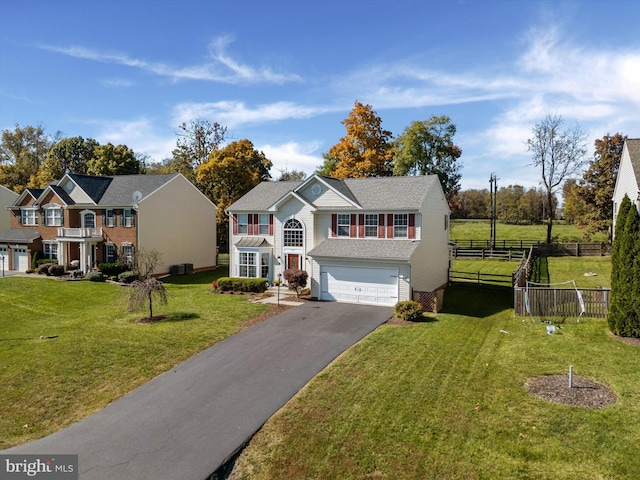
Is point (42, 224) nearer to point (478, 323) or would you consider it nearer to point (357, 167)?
point (357, 167)

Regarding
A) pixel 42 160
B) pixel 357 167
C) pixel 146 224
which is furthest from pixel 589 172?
pixel 42 160

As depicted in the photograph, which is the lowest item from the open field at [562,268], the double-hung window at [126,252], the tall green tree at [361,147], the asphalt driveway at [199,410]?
the asphalt driveway at [199,410]

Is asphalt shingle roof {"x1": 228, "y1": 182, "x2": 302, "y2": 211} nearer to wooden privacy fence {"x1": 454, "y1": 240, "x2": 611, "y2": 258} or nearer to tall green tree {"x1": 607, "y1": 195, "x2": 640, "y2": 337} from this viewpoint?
wooden privacy fence {"x1": 454, "y1": 240, "x2": 611, "y2": 258}

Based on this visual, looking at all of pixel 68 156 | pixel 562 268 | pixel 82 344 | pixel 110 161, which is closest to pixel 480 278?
pixel 562 268

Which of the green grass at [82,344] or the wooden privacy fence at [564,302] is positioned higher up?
the wooden privacy fence at [564,302]

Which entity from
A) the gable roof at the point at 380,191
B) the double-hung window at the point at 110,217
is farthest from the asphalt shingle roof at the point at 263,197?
the double-hung window at the point at 110,217

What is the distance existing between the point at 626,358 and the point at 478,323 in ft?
22.0

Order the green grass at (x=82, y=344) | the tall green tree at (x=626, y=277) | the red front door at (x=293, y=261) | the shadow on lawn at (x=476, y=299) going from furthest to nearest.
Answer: the red front door at (x=293, y=261) → the shadow on lawn at (x=476, y=299) → the tall green tree at (x=626, y=277) → the green grass at (x=82, y=344)

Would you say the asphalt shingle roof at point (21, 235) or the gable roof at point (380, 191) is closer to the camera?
the gable roof at point (380, 191)

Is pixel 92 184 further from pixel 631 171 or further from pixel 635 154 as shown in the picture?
pixel 635 154

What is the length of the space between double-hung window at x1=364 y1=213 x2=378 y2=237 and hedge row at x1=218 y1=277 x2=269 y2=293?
7.36 meters

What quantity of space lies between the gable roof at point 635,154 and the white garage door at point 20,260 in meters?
44.2

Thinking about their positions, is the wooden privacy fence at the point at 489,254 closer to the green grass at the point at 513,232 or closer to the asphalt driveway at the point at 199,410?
the green grass at the point at 513,232

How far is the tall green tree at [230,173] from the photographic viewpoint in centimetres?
4396
